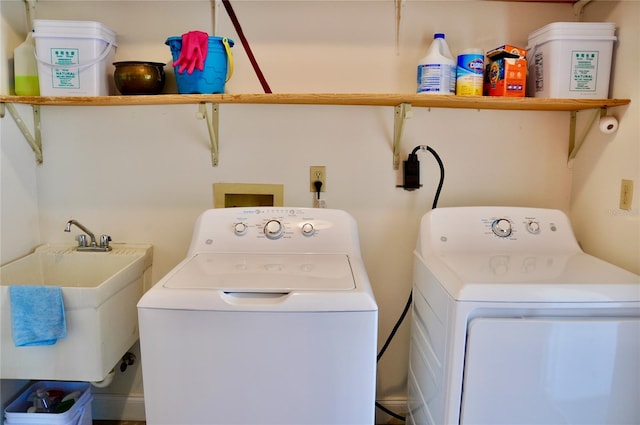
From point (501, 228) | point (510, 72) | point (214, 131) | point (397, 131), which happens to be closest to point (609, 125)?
point (510, 72)

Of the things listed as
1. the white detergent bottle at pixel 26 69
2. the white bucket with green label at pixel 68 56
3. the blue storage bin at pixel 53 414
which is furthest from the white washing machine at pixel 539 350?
the white detergent bottle at pixel 26 69

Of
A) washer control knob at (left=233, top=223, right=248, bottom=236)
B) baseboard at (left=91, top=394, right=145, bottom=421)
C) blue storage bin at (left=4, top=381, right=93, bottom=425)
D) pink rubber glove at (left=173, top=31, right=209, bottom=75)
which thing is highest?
pink rubber glove at (left=173, top=31, right=209, bottom=75)

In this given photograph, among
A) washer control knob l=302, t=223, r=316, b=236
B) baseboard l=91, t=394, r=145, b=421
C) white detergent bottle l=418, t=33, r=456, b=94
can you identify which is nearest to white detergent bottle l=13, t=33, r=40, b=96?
washer control knob l=302, t=223, r=316, b=236

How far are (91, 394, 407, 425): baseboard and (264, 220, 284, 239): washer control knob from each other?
98cm

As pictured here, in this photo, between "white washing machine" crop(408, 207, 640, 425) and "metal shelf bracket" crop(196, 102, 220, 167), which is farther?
"metal shelf bracket" crop(196, 102, 220, 167)

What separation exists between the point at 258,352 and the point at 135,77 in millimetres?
1121

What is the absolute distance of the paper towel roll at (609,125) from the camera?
1.54 m

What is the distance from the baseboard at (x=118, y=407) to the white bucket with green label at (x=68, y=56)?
52.1 inches

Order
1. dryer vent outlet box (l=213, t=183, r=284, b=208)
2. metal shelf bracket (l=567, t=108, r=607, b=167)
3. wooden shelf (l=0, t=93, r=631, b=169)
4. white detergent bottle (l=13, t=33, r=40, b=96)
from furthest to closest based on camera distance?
dryer vent outlet box (l=213, t=183, r=284, b=208)
metal shelf bracket (l=567, t=108, r=607, b=167)
white detergent bottle (l=13, t=33, r=40, b=96)
wooden shelf (l=0, t=93, r=631, b=169)

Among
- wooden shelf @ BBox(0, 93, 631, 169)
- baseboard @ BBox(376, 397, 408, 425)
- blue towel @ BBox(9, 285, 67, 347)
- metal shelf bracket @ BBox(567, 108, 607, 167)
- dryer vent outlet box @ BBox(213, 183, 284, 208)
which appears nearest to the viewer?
blue towel @ BBox(9, 285, 67, 347)

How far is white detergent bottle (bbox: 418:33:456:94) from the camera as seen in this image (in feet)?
5.20

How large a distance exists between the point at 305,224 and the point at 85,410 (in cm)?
116

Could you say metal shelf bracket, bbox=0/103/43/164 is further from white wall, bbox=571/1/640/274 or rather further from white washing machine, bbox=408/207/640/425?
white wall, bbox=571/1/640/274

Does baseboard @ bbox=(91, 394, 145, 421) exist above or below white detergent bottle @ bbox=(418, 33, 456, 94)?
below
